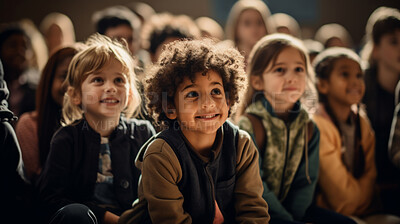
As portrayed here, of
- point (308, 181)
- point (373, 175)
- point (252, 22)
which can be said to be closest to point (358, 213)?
point (373, 175)

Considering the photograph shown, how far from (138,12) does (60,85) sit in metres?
2.76

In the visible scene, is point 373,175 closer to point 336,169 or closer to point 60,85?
point 336,169

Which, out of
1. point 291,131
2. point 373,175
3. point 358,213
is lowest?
point 358,213

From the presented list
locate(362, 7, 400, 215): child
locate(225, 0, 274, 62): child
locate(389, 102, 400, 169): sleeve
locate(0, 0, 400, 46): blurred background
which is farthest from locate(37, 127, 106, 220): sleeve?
locate(0, 0, 400, 46): blurred background

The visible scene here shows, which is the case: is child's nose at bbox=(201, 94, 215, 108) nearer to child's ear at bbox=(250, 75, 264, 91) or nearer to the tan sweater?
the tan sweater

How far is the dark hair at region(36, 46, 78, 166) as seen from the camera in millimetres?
1916

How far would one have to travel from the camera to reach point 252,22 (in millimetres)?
3473

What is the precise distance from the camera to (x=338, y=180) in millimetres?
1992

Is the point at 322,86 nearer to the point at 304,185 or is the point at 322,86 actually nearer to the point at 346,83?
the point at 346,83

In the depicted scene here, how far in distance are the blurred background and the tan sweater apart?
18.9 feet

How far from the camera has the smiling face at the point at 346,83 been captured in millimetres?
2107

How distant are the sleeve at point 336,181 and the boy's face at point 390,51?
3.40 feet

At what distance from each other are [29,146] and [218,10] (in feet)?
18.7

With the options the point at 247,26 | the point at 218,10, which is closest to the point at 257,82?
the point at 247,26
